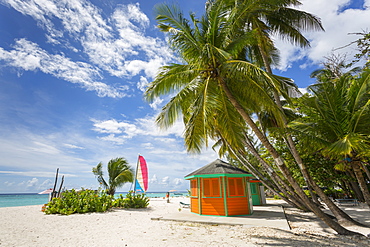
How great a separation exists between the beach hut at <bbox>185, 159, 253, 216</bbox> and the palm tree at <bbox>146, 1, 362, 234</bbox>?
4159mm

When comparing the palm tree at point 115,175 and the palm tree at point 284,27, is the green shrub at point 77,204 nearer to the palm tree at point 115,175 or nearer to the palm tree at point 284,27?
the palm tree at point 115,175

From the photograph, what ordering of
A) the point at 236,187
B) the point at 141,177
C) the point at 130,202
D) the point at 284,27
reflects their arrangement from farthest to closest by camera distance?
the point at 141,177
the point at 130,202
the point at 236,187
the point at 284,27

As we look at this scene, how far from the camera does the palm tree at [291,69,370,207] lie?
6.08 meters

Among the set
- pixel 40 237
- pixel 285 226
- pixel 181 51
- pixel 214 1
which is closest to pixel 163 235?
pixel 40 237

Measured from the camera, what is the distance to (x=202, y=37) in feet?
22.9

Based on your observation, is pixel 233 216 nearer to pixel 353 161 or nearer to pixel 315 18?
pixel 353 161

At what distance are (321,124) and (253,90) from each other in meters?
2.71

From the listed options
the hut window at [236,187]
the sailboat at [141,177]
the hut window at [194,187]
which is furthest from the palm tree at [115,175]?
the hut window at [236,187]

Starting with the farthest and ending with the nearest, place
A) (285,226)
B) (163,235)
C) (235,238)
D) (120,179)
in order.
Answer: (120,179)
(285,226)
(163,235)
(235,238)

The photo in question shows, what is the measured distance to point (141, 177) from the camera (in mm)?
16969

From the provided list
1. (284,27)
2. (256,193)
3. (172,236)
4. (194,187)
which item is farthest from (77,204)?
(284,27)

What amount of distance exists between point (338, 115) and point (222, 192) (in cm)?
642

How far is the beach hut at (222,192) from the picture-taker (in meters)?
10.4

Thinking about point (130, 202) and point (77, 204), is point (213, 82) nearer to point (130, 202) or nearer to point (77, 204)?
point (77, 204)
